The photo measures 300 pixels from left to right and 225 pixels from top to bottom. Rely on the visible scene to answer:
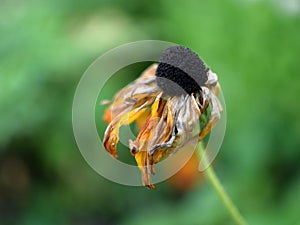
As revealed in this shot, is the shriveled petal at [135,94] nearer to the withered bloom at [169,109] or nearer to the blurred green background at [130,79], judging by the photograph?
the withered bloom at [169,109]

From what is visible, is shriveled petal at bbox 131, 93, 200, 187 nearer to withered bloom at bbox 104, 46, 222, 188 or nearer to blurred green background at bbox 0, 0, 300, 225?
withered bloom at bbox 104, 46, 222, 188

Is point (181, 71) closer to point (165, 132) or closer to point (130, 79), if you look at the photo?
point (165, 132)

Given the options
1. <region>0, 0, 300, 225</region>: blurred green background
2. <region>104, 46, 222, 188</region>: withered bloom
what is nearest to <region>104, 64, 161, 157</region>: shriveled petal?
<region>104, 46, 222, 188</region>: withered bloom

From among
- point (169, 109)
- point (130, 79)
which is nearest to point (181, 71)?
point (169, 109)

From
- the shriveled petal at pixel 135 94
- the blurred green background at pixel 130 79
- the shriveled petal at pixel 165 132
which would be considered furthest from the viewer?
the blurred green background at pixel 130 79

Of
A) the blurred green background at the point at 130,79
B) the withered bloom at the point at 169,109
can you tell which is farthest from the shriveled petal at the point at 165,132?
the blurred green background at the point at 130,79

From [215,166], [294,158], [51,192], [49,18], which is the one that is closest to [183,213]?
[215,166]
